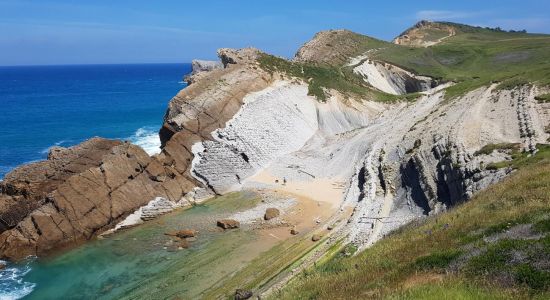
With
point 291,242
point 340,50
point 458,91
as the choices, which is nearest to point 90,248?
point 291,242

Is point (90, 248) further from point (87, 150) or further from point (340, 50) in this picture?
point (340, 50)

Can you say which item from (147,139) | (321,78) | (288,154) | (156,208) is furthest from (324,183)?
(147,139)

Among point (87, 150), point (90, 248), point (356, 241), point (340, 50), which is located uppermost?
point (340, 50)

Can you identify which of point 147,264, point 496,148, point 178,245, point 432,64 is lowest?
point 147,264

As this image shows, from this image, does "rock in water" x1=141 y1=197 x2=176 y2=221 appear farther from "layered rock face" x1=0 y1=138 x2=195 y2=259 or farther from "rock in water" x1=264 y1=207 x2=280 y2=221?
"rock in water" x1=264 y1=207 x2=280 y2=221

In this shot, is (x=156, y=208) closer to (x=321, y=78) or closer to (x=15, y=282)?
(x=15, y=282)

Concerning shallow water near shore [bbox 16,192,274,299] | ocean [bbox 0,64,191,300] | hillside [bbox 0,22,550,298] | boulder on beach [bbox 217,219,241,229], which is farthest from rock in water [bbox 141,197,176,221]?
ocean [bbox 0,64,191,300]

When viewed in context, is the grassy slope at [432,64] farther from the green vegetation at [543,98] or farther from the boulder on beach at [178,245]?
the boulder on beach at [178,245]
